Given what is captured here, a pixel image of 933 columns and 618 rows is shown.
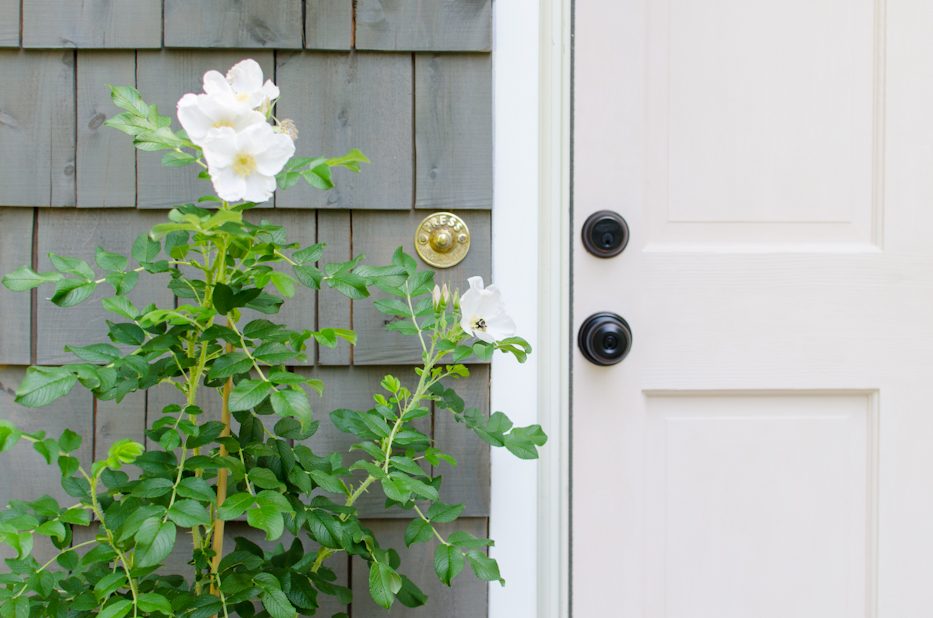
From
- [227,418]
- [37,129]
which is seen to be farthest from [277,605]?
[37,129]

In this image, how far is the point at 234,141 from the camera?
0.88 m

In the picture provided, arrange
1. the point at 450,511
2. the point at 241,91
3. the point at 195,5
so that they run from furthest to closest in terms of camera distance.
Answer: the point at 195,5
the point at 450,511
the point at 241,91

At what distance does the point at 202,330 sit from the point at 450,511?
0.43 m

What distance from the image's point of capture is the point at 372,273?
101cm

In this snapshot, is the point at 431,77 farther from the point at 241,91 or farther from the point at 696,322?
the point at 696,322

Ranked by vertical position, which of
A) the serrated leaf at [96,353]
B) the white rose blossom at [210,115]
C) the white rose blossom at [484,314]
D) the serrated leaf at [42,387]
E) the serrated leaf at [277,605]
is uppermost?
the white rose blossom at [210,115]

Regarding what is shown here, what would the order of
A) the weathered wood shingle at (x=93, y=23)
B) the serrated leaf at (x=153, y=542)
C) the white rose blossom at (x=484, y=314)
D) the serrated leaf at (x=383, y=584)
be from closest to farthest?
the serrated leaf at (x=153, y=542) → the serrated leaf at (x=383, y=584) → the white rose blossom at (x=484, y=314) → the weathered wood shingle at (x=93, y=23)

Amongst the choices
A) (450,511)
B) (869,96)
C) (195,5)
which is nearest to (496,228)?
(450,511)

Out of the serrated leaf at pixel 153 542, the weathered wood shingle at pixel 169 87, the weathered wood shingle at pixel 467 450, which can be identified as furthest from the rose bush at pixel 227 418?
the weathered wood shingle at pixel 169 87

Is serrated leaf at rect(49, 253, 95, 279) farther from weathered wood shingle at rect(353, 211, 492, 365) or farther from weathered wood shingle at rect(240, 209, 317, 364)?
weathered wood shingle at rect(353, 211, 492, 365)

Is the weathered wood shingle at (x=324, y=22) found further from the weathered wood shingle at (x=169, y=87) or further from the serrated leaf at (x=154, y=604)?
the serrated leaf at (x=154, y=604)

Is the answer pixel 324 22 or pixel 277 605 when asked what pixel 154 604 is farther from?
pixel 324 22

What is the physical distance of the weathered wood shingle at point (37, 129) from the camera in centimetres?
121

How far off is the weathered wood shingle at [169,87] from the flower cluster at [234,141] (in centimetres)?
34
